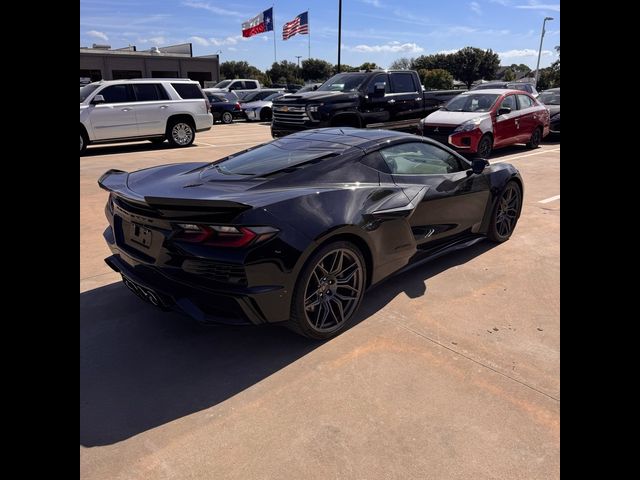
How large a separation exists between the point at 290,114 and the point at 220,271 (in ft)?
31.2

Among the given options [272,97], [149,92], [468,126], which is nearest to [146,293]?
[468,126]

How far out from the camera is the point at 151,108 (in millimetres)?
12812

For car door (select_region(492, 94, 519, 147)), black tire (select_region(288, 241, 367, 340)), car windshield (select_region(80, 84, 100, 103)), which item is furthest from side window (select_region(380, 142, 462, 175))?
car windshield (select_region(80, 84, 100, 103))

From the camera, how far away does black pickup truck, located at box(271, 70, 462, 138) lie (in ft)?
37.2

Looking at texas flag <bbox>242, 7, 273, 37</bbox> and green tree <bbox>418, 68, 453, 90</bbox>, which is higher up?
texas flag <bbox>242, 7, 273, 37</bbox>

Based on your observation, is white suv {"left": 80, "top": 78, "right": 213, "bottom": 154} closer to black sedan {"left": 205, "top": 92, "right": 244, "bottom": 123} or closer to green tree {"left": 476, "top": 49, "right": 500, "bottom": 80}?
black sedan {"left": 205, "top": 92, "right": 244, "bottom": 123}

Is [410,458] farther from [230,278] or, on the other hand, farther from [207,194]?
[207,194]

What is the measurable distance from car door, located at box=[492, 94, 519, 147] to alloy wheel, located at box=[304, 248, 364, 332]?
29.1 feet

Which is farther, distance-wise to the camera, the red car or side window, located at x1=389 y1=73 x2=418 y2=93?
side window, located at x1=389 y1=73 x2=418 y2=93

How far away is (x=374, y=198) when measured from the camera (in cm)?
355

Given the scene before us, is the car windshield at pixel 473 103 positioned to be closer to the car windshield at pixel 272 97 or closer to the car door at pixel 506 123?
the car door at pixel 506 123

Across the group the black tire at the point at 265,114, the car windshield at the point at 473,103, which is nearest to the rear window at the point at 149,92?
the car windshield at the point at 473,103
